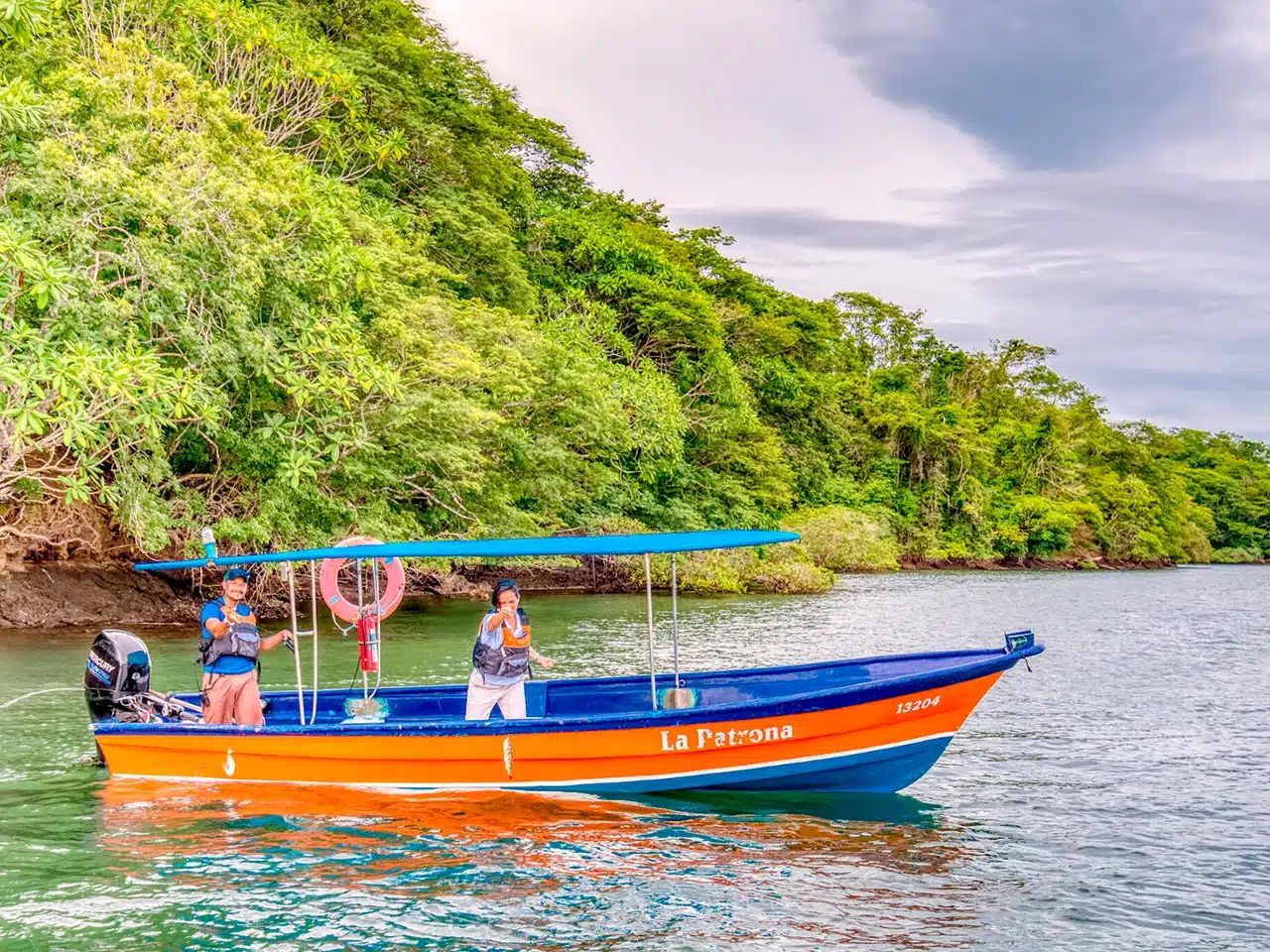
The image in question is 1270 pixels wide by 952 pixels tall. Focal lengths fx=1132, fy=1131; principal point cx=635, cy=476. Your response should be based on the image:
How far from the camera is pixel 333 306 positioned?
20312 millimetres

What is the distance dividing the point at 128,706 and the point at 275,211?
10462 mm

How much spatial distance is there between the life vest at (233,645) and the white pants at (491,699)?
6.84ft

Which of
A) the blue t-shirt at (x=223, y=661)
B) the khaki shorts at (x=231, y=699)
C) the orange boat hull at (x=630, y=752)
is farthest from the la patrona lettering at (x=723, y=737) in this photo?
the blue t-shirt at (x=223, y=661)

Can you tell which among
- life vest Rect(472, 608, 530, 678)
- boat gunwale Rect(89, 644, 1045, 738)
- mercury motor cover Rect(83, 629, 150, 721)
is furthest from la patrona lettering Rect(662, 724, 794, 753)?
mercury motor cover Rect(83, 629, 150, 721)

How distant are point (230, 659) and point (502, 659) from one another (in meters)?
2.56

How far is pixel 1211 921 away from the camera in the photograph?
746cm

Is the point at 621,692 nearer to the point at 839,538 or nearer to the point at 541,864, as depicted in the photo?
the point at 541,864

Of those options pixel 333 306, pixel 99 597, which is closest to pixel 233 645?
pixel 333 306

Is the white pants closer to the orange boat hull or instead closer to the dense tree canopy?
the orange boat hull

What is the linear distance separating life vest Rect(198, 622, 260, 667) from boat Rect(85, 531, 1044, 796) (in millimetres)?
618

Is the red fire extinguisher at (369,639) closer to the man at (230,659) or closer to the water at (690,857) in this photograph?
the man at (230,659)

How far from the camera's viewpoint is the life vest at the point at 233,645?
1040 cm

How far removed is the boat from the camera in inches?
373

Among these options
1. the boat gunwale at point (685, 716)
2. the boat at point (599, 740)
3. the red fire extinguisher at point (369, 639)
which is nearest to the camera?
the boat gunwale at point (685, 716)
